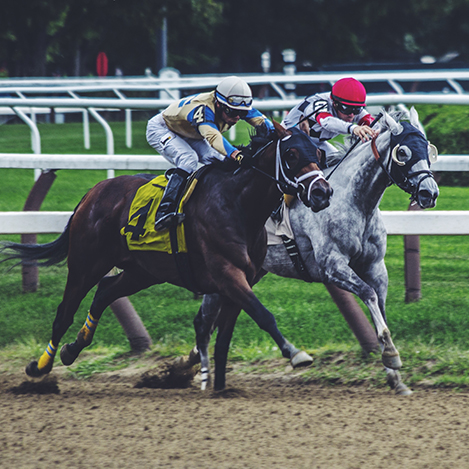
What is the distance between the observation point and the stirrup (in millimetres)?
4516

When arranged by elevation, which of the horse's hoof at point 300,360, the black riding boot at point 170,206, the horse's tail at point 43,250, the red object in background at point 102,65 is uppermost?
the red object in background at point 102,65

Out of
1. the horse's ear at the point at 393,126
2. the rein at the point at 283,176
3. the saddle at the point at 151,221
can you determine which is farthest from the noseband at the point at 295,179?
the horse's ear at the point at 393,126

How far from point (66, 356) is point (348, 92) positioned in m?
2.31

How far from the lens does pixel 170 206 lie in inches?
179

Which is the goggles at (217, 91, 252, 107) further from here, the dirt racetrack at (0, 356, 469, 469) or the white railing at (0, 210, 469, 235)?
the dirt racetrack at (0, 356, 469, 469)

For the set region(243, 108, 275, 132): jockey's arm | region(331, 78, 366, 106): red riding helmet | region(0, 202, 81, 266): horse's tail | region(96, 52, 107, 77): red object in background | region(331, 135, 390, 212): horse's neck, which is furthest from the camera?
region(96, 52, 107, 77): red object in background

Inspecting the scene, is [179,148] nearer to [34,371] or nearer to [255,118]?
[255,118]

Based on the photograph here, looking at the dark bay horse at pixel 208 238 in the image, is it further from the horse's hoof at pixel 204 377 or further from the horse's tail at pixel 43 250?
the horse's hoof at pixel 204 377

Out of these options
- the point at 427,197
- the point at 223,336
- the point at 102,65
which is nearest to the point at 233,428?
the point at 223,336

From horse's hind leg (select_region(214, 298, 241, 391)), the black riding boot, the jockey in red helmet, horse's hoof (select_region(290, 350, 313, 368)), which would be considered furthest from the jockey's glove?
horse's hoof (select_region(290, 350, 313, 368))

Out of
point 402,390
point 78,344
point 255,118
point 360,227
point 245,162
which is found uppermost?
point 255,118

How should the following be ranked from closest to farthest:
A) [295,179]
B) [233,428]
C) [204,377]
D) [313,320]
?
[233,428] < [295,179] < [204,377] < [313,320]

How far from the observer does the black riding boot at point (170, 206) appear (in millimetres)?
4520

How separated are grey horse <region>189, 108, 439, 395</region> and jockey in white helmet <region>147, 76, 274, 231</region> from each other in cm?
63
